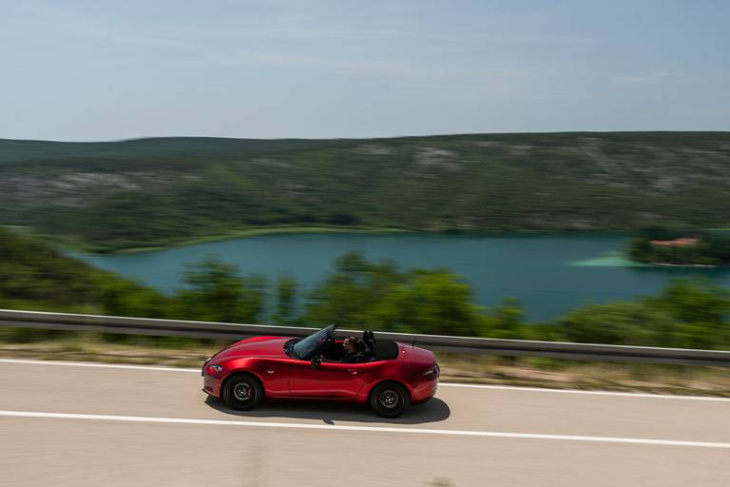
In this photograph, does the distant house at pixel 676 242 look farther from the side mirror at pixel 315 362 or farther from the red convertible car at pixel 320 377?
the side mirror at pixel 315 362

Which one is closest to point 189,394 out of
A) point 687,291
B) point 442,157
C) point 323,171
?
point 687,291

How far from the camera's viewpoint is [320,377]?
7375 millimetres

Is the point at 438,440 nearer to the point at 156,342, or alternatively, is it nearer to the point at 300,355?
the point at 300,355

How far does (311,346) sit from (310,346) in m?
0.01

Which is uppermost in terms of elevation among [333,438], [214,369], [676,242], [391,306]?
[676,242]

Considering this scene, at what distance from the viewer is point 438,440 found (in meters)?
6.95

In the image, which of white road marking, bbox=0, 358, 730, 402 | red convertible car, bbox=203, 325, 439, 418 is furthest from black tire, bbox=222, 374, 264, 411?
white road marking, bbox=0, 358, 730, 402

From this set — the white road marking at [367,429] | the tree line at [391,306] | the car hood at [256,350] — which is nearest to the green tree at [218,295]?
the tree line at [391,306]

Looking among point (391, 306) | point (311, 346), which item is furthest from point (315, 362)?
point (391, 306)

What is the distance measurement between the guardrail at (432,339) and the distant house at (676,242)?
14507mm

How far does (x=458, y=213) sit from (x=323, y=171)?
1481 centimetres

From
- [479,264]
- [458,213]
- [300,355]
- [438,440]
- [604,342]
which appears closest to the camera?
[438,440]

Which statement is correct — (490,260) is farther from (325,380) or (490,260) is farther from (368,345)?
(325,380)

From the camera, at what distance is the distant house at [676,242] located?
2288cm
